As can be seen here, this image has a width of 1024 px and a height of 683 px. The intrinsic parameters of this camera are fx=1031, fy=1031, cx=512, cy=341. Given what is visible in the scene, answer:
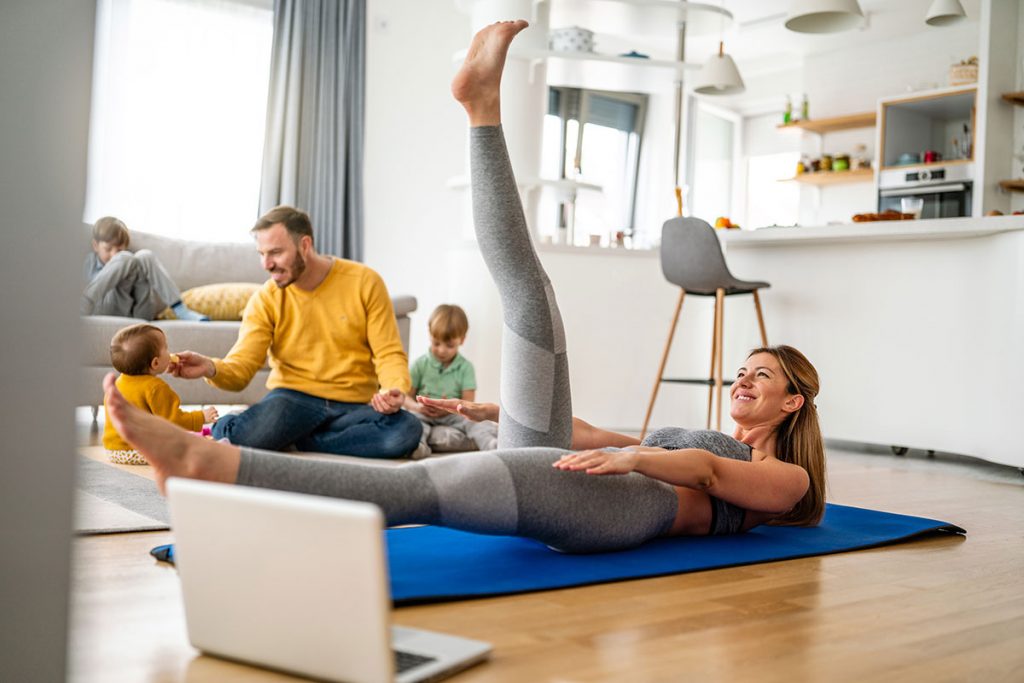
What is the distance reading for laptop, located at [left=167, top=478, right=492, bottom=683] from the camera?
0.97 meters

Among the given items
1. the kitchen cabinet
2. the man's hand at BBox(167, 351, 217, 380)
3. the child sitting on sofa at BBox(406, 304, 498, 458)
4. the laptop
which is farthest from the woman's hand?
the kitchen cabinet

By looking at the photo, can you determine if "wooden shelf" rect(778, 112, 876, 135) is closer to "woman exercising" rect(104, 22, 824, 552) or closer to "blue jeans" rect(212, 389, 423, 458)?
"blue jeans" rect(212, 389, 423, 458)

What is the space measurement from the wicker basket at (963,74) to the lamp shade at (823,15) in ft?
8.15

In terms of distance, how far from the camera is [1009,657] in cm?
137

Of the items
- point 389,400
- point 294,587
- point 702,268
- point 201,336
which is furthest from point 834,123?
point 294,587

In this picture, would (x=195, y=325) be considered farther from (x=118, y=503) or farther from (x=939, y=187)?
(x=939, y=187)

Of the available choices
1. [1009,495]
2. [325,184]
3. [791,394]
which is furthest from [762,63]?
[791,394]

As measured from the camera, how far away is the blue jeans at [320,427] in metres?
3.29

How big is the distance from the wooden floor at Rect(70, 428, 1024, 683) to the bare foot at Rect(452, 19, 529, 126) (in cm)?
91

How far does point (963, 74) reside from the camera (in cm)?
671

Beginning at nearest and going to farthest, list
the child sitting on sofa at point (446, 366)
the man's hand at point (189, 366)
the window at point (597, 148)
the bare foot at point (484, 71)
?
1. the bare foot at point (484, 71)
2. the man's hand at point (189, 366)
3. the child sitting on sofa at point (446, 366)
4. the window at point (597, 148)

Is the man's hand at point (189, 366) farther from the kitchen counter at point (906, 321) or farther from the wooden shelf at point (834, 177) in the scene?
the wooden shelf at point (834, 177)

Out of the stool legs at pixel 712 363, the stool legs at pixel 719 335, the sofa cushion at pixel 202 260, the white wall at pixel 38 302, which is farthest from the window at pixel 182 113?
the white wall at pixel 38 302

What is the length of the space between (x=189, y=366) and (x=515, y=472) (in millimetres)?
1421
